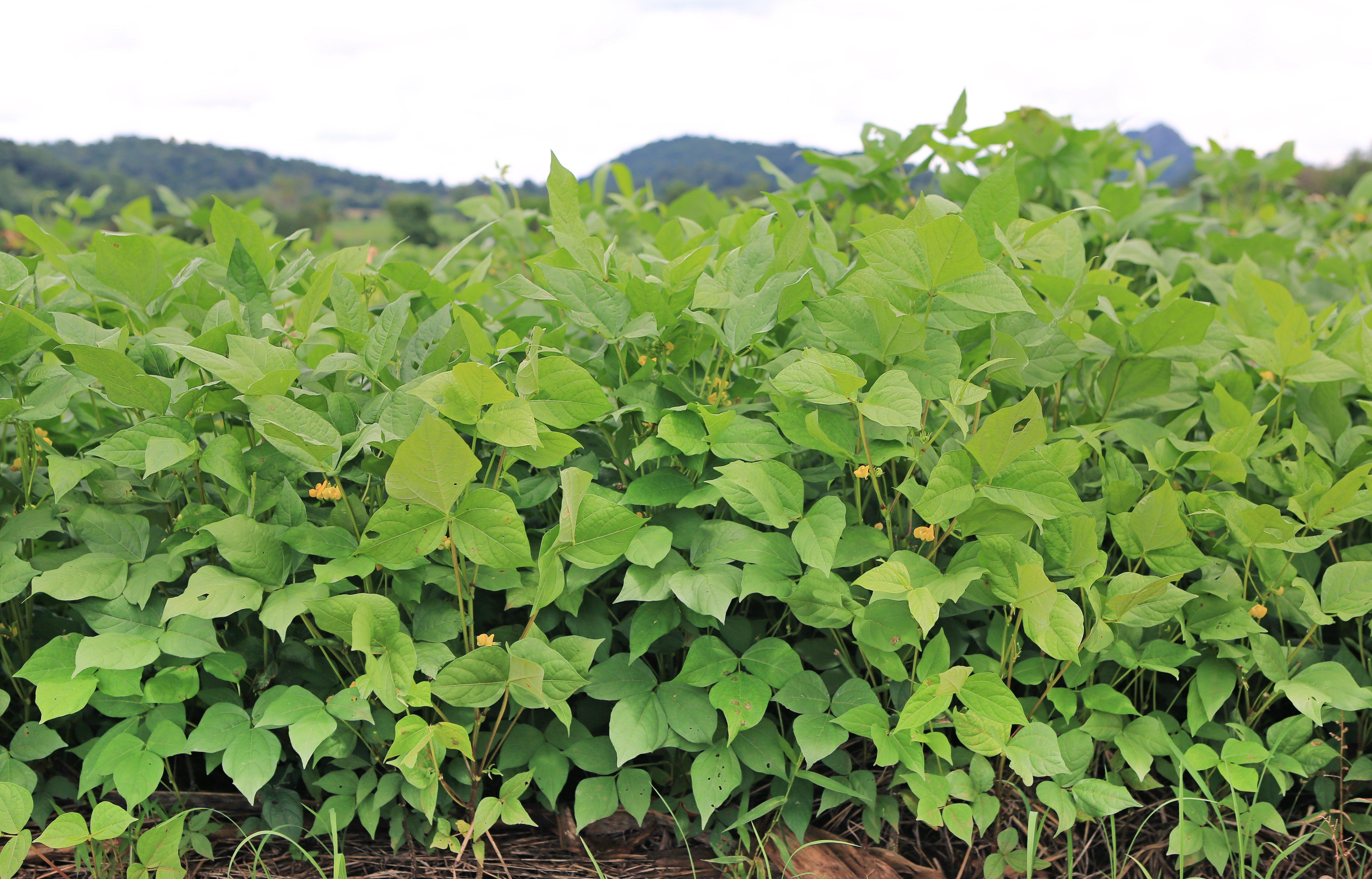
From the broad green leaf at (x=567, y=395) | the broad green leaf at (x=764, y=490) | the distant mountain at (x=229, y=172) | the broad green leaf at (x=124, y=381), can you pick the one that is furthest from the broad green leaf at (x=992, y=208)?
the distant mountain at (x=229, y=172)

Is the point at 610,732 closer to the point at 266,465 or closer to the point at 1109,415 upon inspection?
the point at 266,465

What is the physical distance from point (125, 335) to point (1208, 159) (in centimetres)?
455

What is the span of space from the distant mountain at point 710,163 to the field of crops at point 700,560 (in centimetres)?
104

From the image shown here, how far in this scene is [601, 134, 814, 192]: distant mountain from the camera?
2.77m

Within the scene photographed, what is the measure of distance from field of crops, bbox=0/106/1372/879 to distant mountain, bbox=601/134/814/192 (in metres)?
1.04

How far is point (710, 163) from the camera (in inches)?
750

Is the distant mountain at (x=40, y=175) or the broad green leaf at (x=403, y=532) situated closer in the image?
the broad green leaf at (x=403, y=532)

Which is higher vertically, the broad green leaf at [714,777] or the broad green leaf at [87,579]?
the broad green leaf at [87,579]

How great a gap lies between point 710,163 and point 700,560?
18939 millimetres

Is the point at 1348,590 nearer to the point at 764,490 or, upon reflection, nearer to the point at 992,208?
the point at 992,208

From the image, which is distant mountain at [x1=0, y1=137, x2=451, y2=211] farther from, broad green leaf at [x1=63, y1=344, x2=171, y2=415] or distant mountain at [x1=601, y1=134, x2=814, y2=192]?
broad green leaf at [x1=63, y1=344, x2=171, y2=415]

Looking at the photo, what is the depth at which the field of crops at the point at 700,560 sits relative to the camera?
1.22 meters

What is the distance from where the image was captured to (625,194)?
3.14m

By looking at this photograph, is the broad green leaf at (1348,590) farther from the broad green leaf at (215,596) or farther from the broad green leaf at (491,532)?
the broad green leaf at (215,596)
